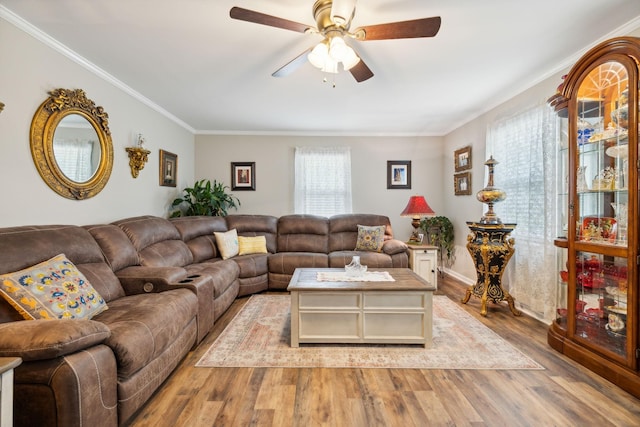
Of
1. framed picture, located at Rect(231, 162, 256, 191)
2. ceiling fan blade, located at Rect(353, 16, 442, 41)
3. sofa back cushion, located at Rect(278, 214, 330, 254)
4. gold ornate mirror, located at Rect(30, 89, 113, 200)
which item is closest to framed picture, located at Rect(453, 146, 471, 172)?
sofa back cushion, located at Rect(278, 214, 330, 254)

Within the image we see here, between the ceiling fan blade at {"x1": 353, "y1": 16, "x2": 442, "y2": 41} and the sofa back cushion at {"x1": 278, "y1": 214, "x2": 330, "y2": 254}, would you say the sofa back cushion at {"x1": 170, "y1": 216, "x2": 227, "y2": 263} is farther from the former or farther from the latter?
the ceiling fan blade at {"x1": 353, "y1": 16, "x2": 442, "y2": 41}

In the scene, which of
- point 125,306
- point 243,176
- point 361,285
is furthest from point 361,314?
point 243,176

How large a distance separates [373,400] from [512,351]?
1.39 meters

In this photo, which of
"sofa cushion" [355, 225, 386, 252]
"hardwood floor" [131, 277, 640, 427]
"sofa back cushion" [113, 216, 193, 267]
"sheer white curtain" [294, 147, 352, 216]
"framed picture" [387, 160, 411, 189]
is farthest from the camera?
"framed picture" [387, 160, 411, 189]

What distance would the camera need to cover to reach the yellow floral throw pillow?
5.32ft

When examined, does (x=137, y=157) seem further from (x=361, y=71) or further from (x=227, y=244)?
(x=361, y=71)

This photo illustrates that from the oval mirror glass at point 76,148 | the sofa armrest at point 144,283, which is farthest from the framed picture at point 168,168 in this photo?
the sofa armrest at point 144,283

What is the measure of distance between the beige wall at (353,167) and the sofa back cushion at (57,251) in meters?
3.05

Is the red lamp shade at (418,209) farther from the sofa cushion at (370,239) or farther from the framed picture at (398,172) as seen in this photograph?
the framed picture at (398,172)

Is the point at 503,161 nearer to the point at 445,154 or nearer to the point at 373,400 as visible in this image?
the point at 445,154

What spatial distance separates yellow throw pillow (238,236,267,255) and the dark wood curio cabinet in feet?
11.6

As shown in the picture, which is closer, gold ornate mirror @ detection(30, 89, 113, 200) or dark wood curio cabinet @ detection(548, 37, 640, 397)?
dark wood curio cabinet @ detection(548, 37, 640, 397)

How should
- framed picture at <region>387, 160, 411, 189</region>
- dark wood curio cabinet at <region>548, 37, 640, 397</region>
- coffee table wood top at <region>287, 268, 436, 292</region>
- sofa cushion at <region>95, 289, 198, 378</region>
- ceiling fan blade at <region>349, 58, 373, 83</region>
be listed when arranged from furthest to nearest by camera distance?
1. framed picture at <region>387, 160, 411, 189</region>
2. coffee table wood top at <region>287, 268, 436, 292</region>
3. ceiling fan blade at <region>349, 58, 373, 83</region>
4. dark wood curio cabinet at <region>548, 37, 640, 397</region>
5. sofa cushion at <region>95, 289, 198, 378</region>

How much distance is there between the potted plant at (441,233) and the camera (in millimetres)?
5000
